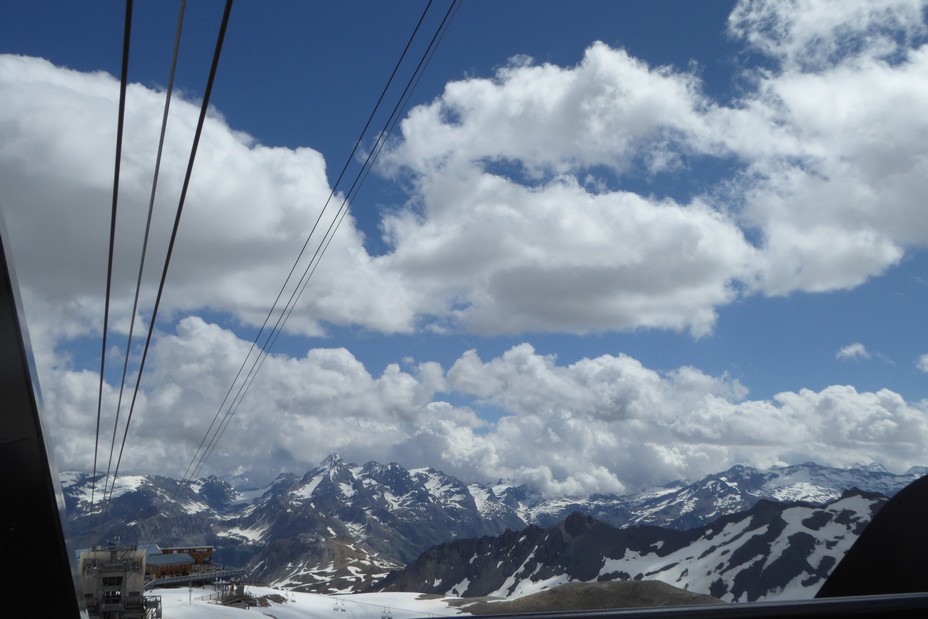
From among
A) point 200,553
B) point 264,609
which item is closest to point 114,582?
point 264,609

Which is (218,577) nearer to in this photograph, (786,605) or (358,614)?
(358,614)

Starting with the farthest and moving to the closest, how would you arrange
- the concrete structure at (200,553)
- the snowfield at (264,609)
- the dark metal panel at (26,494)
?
the concrete structure at (200,553), the snowfield at (264,609), the dark metal panel at (26,494)

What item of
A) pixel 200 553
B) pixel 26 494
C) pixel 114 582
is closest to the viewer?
pixel 26 494

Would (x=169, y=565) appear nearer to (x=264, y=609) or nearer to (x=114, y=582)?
(x=264, y=609)

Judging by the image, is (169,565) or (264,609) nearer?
(264,609)

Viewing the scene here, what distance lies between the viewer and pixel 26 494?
4.03 meters

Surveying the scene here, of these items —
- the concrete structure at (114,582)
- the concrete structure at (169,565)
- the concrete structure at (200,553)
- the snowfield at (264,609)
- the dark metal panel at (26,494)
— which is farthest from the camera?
the concrete structure at (200,553)

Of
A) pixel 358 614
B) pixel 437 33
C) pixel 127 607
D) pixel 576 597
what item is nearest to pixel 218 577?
pixel 358 614

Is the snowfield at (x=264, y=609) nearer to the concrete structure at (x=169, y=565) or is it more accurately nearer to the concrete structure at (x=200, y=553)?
the concrete structure at (x=169, y=565)

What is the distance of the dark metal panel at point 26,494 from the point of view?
3.91m

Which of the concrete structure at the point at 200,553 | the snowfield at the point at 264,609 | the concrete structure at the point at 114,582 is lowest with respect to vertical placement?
the snowfield at the point at 264,609

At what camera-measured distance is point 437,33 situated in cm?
891

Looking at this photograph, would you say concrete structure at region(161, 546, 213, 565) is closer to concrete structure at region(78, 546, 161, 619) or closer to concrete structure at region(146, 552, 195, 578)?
concrete structure at region(146, 552, 195, 578)

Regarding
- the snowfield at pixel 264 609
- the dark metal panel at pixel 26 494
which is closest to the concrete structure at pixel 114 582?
the snowfield at pixel 264 609
